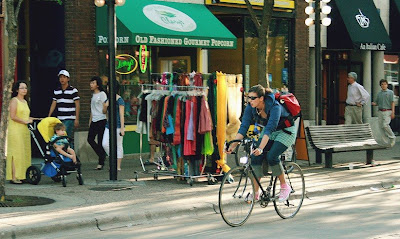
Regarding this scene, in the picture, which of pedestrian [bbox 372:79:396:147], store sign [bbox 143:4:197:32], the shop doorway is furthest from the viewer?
the shop doorway

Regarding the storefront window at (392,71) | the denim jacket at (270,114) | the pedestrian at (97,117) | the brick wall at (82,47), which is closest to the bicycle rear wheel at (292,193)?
the denim jacket at (270,114)

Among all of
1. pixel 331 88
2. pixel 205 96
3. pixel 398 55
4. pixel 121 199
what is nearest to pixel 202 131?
pixel 205 96

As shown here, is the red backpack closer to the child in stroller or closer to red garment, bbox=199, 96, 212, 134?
red garment, bbox=199, 96, 212, 134

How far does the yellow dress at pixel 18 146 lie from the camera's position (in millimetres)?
13711

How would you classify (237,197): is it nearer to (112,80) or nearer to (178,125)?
(178,125)

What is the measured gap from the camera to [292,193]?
1048cm

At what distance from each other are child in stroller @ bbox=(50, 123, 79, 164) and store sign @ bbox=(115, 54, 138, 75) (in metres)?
4.98

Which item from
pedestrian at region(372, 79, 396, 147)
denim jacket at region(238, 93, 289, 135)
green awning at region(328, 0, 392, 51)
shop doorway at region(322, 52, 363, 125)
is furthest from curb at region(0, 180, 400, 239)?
shop doorway at region(322, 52, 363, 125)

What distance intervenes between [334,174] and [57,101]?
587cm

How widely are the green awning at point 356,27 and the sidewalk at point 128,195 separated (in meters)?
6.85

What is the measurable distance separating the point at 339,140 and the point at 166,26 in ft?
16.0

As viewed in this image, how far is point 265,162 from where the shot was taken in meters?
10.5

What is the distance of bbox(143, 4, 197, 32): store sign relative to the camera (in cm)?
1836

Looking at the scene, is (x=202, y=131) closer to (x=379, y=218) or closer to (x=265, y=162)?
(x=265, y=162)
